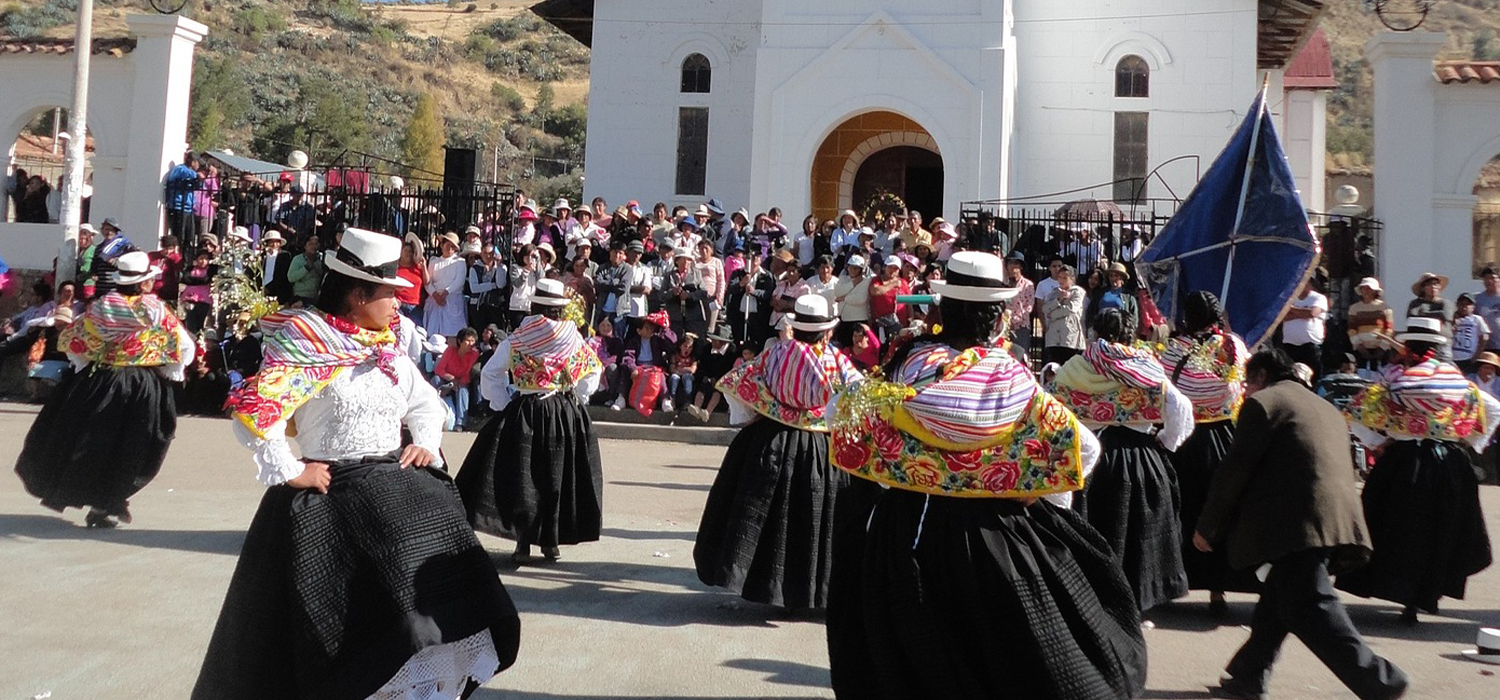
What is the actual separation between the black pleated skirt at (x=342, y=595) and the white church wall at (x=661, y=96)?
2092cm

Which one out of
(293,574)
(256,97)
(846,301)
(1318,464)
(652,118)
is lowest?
(293,574)

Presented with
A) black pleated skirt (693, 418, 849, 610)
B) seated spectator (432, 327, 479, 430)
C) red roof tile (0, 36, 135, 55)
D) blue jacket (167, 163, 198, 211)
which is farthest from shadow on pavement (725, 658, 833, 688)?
red roof tile (0, 36, 135, 55)

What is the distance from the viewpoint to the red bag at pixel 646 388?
628 inches

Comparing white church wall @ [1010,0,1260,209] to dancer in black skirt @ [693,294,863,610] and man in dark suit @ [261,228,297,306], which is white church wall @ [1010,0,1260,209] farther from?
dancer in black skirt @ [693,294,863,610]

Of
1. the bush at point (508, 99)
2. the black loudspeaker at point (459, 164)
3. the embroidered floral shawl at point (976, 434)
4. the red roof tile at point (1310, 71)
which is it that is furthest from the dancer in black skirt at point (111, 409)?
the bush at point (508, 99)

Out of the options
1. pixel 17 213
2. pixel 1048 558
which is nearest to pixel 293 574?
pixel 1048 558

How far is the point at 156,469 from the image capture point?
9.58 m

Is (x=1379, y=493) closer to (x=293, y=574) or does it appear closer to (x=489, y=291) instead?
(x=293, y=574)

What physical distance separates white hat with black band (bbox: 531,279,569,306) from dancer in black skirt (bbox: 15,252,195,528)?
273 centimetres

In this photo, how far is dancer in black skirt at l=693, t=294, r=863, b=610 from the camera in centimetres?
737

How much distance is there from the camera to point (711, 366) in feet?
53.3

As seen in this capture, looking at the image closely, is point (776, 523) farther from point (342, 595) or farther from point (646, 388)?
point (646, 388)

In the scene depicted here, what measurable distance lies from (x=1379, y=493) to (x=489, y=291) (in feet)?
38.3

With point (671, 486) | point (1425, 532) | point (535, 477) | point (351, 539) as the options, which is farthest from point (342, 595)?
point (671, 486)
